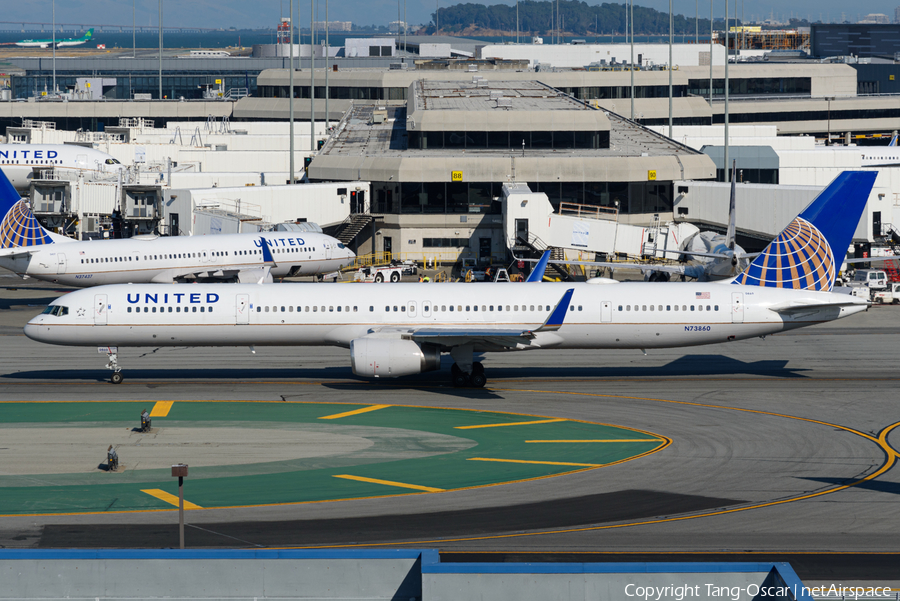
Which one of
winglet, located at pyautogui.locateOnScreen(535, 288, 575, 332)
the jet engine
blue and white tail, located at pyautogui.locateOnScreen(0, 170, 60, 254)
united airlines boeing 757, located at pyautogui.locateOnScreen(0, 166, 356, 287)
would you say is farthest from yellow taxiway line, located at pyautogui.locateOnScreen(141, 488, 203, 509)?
blue and white tail, located at pyautogui.locateOnScreen(0, 170, 60, 254)

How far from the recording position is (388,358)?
140 ft

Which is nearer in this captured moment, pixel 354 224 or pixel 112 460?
pixel 112 460

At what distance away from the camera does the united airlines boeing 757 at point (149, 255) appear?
65375 mm

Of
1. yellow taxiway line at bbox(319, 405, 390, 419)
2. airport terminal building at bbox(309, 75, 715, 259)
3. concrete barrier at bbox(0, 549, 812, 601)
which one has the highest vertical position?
airport terminal building at bbox(309, 75, 715, 259)

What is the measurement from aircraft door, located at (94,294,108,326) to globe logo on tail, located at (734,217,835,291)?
30.5m

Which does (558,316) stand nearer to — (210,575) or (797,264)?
(797,264)

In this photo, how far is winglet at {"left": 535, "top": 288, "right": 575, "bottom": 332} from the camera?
4266 cm

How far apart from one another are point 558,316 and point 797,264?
13.0 meters

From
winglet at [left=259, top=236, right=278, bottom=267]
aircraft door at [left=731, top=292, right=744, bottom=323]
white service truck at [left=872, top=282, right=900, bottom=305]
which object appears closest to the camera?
aircraft door at [left=731, top=292, right=744, bottom=323]

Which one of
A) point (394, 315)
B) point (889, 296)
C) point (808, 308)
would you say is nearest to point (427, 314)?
point (394, 315)

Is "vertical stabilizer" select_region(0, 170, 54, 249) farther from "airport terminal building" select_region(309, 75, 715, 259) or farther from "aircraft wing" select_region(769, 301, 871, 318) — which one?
"aircraft wing" select_region(769, 301, 871, 318)

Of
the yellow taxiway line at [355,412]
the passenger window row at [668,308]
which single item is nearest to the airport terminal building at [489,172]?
the passenger window row at [668,308]

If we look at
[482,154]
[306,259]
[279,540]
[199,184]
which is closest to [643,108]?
[482,154]

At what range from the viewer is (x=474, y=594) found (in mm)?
16203
